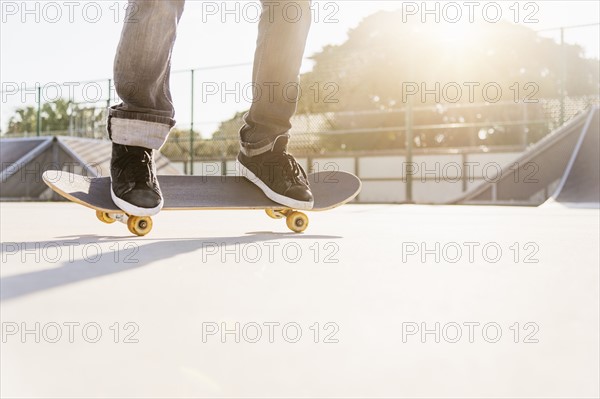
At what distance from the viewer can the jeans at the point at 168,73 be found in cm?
147

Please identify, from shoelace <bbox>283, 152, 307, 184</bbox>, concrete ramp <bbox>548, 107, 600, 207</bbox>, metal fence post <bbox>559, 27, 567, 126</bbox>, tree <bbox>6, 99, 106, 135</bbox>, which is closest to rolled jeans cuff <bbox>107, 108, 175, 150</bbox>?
shoelace <bbox>283, 152, 307, 184</bbox>

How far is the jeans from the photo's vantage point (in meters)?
1.47

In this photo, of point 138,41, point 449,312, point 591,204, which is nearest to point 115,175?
point 138,41

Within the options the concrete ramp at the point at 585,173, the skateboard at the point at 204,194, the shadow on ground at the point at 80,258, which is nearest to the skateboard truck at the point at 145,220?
the skateboard at the point at 204,194

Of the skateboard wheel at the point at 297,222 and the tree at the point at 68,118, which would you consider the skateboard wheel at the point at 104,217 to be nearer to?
the skateboard wheel at the point at 297,222

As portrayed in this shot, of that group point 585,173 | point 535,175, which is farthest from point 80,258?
point 535,175

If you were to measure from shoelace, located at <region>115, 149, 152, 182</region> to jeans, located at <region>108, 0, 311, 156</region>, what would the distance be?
0.09 ft

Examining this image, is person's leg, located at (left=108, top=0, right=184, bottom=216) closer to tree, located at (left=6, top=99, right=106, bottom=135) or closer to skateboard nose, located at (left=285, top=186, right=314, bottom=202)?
skateboard nose, located at (left=285, top=186, right=314, bottom=202)

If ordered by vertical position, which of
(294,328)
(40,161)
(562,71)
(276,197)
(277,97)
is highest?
(562,71)

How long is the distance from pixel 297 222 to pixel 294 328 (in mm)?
1276

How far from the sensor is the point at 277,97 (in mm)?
1785

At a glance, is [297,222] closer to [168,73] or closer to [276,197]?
[276,197]

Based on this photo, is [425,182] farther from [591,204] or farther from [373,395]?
[373,395]

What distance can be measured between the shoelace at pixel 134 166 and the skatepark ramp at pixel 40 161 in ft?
22.0
